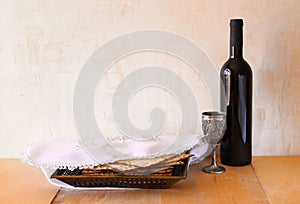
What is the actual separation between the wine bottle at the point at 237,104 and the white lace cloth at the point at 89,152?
7 centimetres

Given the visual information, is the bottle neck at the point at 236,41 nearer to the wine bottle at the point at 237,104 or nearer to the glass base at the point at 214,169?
the wine bottle at the point at 237,104

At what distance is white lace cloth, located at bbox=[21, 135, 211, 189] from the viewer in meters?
1.10

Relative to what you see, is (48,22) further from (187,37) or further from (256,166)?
(256,166)

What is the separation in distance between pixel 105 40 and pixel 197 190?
1.75 feet

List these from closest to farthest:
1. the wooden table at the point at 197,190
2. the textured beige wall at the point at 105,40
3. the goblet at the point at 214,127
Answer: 1. the wooden table at the point at 197,190
2. the goblet at the point at 214,127
3. the textured beige wall at the point at 105,40

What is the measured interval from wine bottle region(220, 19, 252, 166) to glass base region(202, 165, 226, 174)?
46 millimetres

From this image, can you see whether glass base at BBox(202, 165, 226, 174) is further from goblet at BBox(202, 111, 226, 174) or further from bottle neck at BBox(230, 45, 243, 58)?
bottle neck at BBox(230, 45, 243, 58)

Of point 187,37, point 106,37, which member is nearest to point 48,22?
point 106,37

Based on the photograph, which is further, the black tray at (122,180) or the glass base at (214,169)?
the glass base at (214,169)

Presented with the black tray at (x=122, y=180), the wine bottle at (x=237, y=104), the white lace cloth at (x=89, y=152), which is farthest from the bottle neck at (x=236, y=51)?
the black tray at (x=122, y=180)

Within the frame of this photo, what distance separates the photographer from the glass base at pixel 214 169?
3.91ft

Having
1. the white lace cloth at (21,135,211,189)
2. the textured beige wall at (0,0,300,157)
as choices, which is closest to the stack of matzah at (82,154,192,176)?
the white lace cloth at (21,135,211,189)

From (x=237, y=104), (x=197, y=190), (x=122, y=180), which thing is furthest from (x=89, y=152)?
(x=237, y=104)

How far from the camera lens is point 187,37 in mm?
1325
